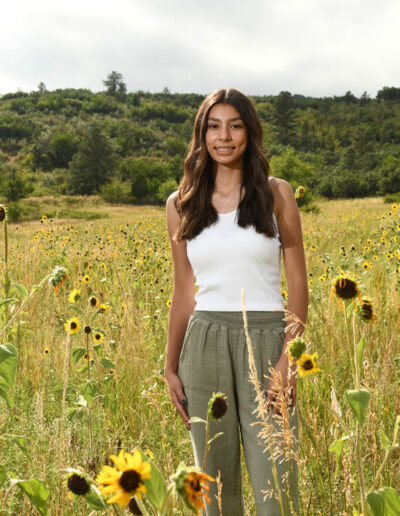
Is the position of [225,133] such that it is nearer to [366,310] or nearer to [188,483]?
[366,310]

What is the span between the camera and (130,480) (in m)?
0.56

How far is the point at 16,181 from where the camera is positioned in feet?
84.0

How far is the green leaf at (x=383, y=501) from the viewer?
0.75 metres

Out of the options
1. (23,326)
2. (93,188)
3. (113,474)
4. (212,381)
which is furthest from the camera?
(93,188)

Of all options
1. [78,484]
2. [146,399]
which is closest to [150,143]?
[146,399]

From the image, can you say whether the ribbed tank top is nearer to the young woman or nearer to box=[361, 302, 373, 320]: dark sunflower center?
the young woman

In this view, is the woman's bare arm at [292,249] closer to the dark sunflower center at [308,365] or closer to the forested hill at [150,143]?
the dark sunflower center at [308,365]

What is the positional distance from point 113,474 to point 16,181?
88.6 feet

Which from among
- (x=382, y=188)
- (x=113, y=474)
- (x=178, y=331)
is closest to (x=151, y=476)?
(x=113, y=474)

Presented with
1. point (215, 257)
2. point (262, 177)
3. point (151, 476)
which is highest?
point (262, 177)

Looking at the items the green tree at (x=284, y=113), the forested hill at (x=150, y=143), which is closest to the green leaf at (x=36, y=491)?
the forested hill at (x=150, y=143)

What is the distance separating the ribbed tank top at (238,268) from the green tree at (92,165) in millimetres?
41340

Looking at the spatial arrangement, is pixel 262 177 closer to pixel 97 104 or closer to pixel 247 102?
pixel 247 102

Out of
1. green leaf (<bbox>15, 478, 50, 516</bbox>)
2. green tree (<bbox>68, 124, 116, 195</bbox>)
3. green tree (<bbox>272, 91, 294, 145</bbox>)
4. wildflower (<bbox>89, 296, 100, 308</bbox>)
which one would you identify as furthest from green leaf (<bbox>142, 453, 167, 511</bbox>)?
green tree (<bbox>272, 91, 294, 145</bbox>)
